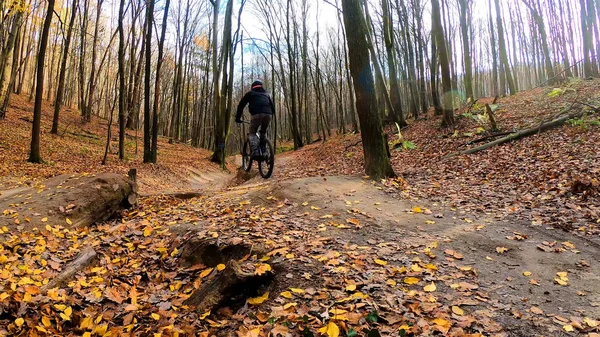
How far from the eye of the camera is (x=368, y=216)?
4961mm

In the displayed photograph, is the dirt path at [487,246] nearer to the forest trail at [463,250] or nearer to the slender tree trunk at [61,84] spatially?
the forest trail at [463,250]

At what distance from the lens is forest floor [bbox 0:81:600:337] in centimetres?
280

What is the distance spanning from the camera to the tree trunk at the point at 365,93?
267 inches

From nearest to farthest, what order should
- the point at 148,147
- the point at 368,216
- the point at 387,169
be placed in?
the point at 368,216, the point at 387,169, the point at 148,147

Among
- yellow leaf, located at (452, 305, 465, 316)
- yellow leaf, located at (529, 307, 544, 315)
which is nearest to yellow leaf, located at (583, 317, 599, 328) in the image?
yellow leaf, located at (529, 307, 544, 315)

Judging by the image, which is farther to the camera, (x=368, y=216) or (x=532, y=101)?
(x=532, y=101)

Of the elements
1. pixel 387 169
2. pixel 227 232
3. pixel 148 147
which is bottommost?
pixel 227 232

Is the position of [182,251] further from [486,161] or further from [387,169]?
[486,161]

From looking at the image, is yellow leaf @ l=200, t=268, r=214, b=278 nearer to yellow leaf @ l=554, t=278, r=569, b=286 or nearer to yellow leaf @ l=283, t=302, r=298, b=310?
yellow leaf @ l=283, t=302, r=298, b=310

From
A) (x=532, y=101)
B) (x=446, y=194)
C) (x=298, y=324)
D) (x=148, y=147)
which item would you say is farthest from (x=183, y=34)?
(x=298, y=324)

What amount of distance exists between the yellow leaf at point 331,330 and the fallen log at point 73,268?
2.97 metres

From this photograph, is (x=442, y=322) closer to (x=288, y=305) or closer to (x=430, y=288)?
(x=430, y=288)

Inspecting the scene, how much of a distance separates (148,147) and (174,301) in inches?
414

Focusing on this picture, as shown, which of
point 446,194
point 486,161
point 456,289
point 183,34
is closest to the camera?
point 456,289
